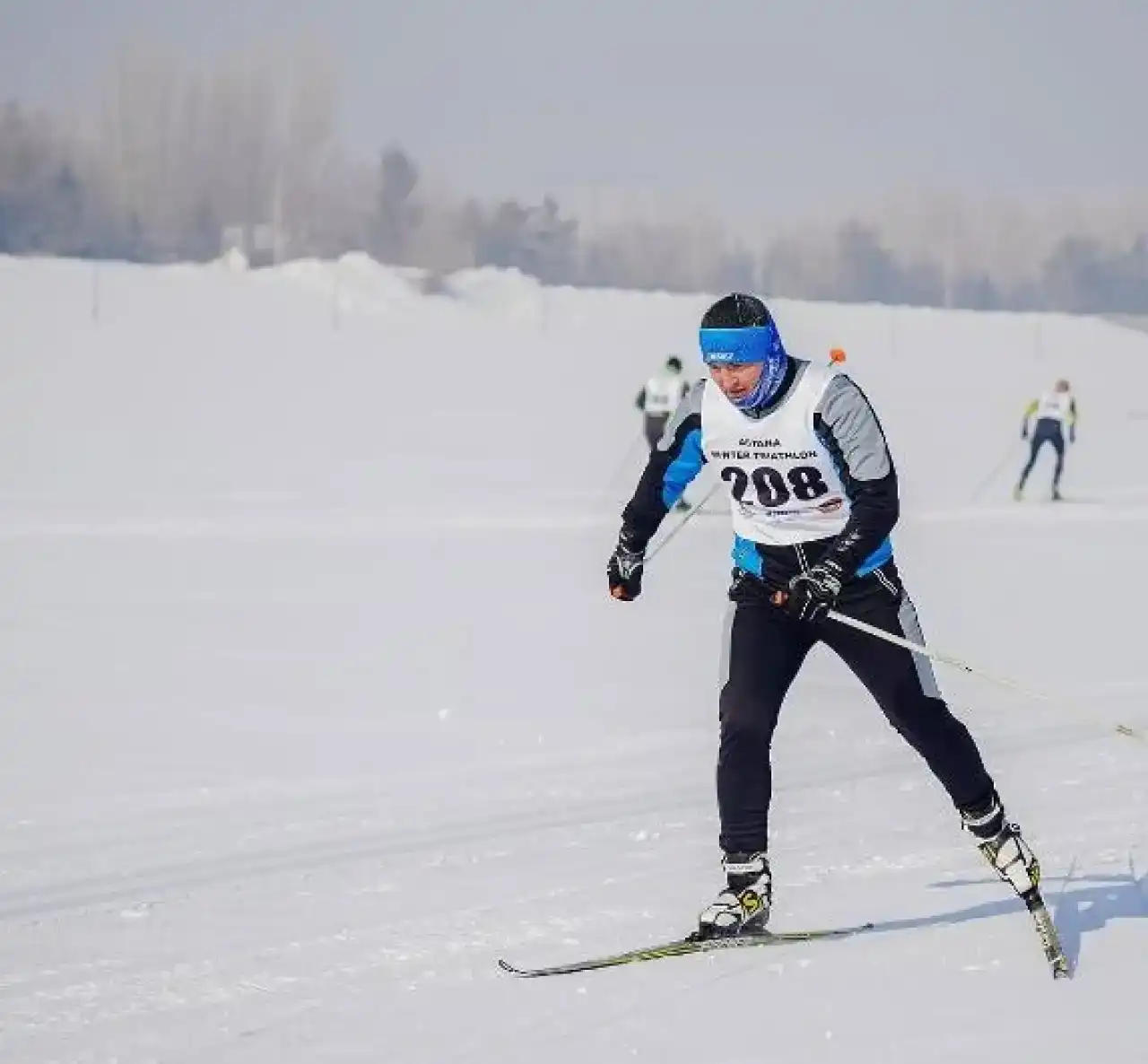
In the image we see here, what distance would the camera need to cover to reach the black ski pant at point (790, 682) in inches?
170

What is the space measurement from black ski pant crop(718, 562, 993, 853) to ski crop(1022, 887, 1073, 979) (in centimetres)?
25

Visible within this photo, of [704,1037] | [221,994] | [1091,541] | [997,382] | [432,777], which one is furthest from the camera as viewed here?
→ [997,382]

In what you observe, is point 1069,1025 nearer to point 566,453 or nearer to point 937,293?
point 566,453

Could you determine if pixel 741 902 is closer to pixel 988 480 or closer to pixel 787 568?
pixel 787 568

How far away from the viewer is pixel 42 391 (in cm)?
3269

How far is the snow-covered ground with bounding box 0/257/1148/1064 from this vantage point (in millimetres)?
3869

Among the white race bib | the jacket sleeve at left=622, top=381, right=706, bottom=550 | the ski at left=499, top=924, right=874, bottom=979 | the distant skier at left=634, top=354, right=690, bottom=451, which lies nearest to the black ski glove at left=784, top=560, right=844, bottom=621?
the white race bib

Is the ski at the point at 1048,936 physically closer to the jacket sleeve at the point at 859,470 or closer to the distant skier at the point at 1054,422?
the jacket sleeve at the point at 859,470

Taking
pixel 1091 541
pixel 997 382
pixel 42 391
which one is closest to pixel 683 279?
pixel 997 382

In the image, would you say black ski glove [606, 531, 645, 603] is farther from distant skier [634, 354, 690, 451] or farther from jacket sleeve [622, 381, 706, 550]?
distant skier [634, 354, 690, 451]

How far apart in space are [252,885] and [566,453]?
75.1 feet

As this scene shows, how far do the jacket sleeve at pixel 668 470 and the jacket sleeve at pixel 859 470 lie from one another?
360 millimetres

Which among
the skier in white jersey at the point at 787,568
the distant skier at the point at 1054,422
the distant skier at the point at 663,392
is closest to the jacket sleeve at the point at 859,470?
the skier in white jersey at the point at 787,568

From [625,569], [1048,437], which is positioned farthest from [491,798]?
[1048,437]
